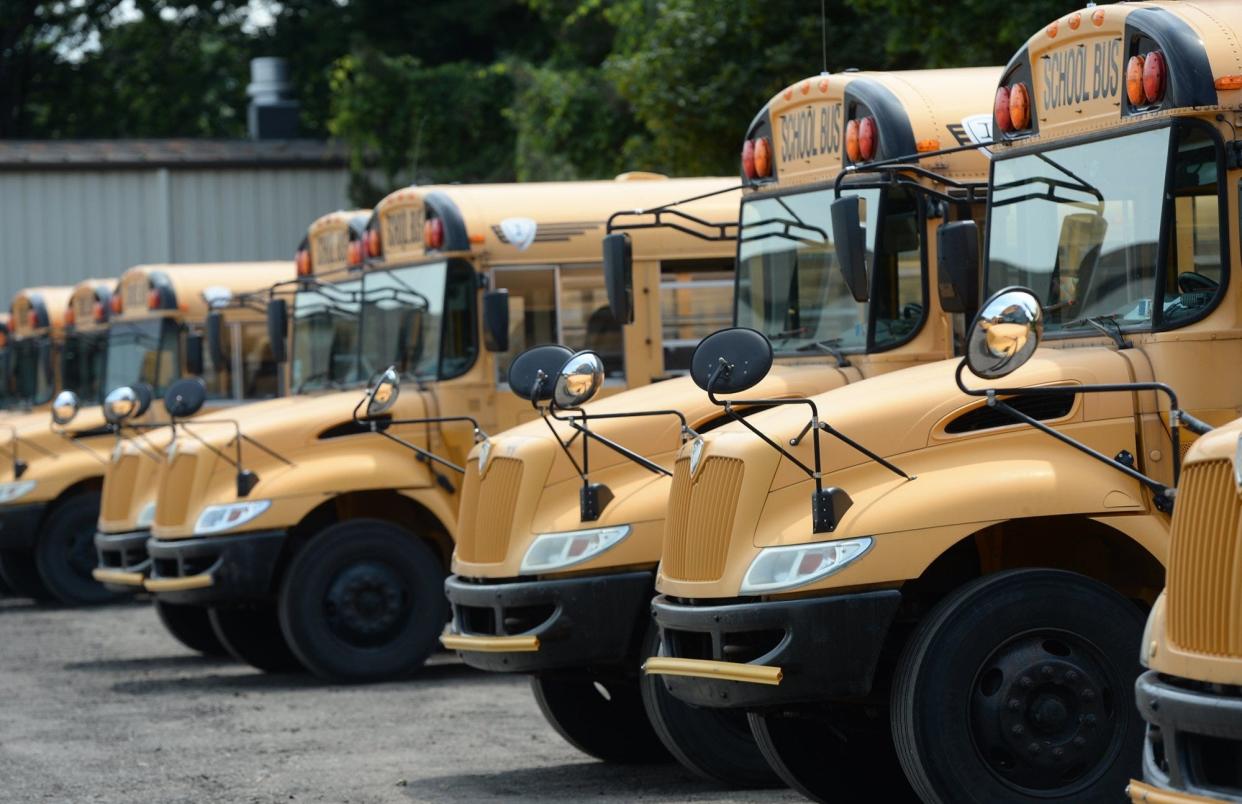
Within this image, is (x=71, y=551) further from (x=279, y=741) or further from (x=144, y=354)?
(x=279, y=741)

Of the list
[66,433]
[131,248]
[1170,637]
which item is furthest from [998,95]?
[131,248]

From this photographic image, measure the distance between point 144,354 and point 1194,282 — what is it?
12324mm

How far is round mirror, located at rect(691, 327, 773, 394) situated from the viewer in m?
7.33

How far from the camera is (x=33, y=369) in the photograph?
820 inches

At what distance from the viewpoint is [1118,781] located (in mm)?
6359

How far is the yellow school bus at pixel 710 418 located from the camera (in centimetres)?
841

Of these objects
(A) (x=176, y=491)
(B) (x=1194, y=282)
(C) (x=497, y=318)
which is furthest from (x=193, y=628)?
(B) (x=1194, y=282)

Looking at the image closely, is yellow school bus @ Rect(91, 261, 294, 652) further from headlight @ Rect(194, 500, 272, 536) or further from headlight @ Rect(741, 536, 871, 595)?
headlight @ Rect(741, 536, 871, 595)

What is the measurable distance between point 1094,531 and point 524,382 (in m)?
2.88

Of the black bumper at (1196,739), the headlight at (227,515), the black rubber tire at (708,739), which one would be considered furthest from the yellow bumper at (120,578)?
the black bumper at (1196,739)

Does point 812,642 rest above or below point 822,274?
below

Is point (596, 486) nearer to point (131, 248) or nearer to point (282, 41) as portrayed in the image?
point (131, 248)

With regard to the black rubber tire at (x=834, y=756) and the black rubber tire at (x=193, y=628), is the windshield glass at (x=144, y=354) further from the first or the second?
the black rubber tire at (x=834, y=756)

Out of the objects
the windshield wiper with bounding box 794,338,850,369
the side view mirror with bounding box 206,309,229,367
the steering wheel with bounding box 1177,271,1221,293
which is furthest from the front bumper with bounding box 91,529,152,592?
the steering wheel with bounding box 1177,271,1221,293
